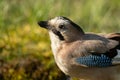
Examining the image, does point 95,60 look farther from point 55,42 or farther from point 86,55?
point 55,42

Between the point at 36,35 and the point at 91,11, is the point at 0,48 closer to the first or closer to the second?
the point at 36,35

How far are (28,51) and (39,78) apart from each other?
52 centimetres

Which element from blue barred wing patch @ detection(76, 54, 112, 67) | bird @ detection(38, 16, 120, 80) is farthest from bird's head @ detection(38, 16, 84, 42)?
blue barred wing patch @ detection(76, 54, 112, 67)

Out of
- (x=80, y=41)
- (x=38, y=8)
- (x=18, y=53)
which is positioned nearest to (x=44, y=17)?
(x=38, y=8)

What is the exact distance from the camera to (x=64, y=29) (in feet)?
20.3

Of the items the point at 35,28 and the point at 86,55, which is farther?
the point at 35,28

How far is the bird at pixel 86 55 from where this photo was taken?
6098 mm

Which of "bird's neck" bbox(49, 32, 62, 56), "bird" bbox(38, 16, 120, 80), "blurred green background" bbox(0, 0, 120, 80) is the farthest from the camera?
"blurred green background" bbox(0, 0, 120, 80)

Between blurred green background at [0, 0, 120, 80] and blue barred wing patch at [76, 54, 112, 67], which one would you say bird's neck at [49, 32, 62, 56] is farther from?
blurred green background at [0, 0, 120, 80]

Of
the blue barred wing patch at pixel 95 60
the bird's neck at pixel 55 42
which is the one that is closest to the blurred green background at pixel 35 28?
the bird's neck at pixel 55 42

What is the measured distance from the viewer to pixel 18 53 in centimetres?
741

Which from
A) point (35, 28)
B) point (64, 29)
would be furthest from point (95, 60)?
point (35, 28)

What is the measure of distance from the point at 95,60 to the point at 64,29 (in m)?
0.42

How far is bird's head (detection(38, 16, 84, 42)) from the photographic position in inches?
243
